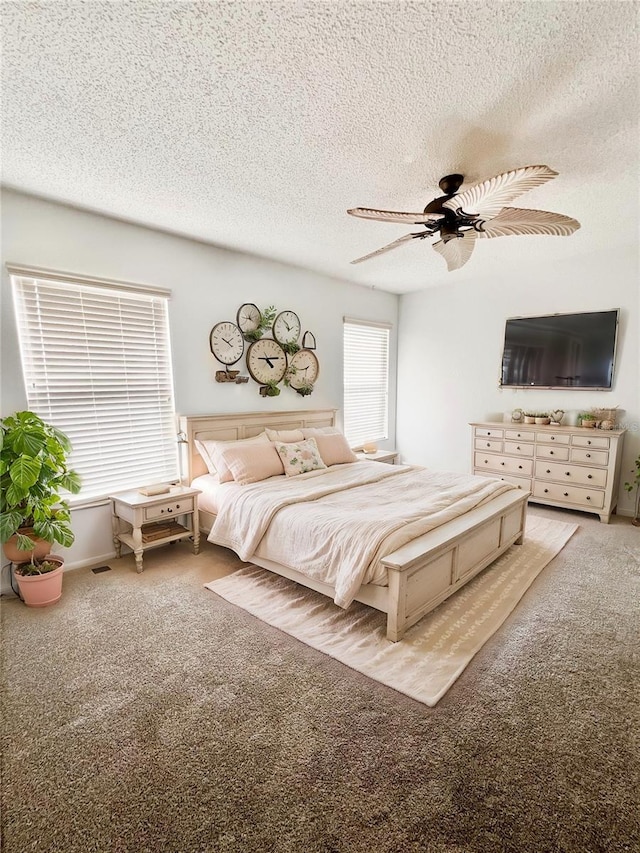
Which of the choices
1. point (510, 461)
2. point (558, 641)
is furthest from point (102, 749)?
point (510, 461)

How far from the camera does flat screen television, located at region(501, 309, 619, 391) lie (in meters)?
4.24

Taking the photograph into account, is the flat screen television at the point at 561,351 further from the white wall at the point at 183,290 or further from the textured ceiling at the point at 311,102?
the white wall at the point at 183,290

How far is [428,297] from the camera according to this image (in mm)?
5688

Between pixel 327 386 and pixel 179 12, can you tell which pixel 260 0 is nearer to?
pixel 179 12

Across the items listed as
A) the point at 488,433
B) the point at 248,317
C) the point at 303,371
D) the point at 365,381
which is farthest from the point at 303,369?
the point at 488,433

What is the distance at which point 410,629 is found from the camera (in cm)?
231

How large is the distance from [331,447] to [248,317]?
162 centimetres

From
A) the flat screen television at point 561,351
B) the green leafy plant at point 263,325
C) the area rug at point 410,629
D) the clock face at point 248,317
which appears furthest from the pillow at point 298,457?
the flat screen television at point 561,351

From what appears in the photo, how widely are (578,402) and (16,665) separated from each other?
540 cm

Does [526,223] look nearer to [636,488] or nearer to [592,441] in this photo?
[592,441]

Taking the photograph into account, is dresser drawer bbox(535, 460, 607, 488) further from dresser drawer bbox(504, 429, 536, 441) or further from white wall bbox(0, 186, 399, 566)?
white wall bbox(0, 186, 399, 566)

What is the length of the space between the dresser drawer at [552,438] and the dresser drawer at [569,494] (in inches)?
18.8

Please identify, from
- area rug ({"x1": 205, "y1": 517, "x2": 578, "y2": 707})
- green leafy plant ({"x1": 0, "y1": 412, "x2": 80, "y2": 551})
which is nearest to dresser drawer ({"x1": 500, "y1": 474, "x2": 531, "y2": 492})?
area rug ({"x1": 205, "y1": 517, "x2": 578, "y2": 707})

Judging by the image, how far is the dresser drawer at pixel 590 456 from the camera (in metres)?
3.99
